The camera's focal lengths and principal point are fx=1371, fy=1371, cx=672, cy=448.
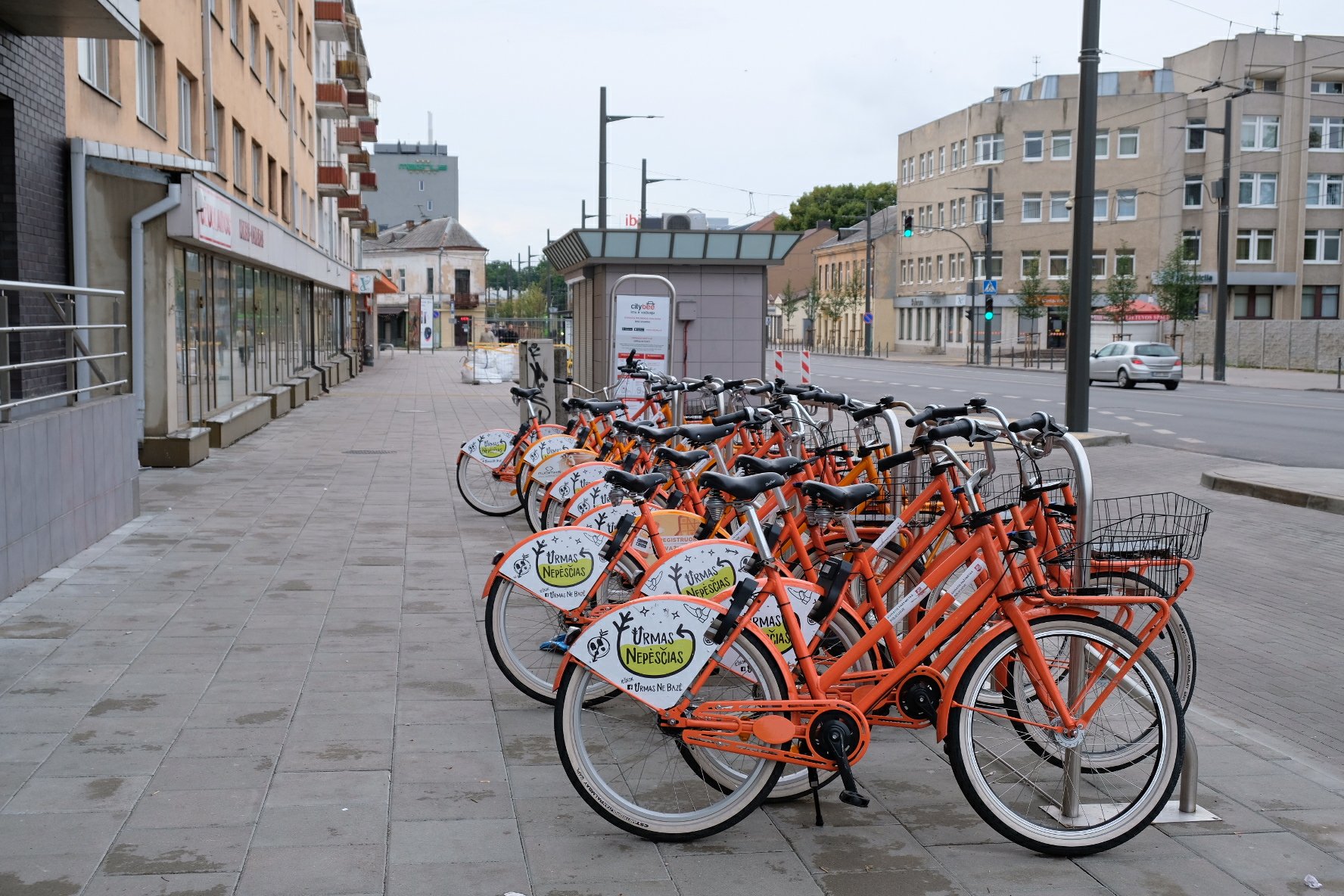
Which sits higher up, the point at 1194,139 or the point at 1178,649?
the point at 1194,139

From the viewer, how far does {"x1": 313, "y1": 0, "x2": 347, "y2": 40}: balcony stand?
137 ft

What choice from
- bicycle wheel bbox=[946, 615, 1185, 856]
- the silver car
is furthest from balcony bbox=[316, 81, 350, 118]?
bicycle wheel bbox=[946, 615, 1185, 856]

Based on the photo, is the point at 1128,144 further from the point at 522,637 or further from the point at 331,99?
the point at 522,637

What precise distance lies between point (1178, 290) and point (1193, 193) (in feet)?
56.8

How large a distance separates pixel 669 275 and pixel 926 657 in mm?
13177

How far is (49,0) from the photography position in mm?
10312

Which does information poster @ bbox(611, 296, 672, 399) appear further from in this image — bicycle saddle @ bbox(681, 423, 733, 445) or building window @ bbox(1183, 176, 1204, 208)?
building window @ bbox(1183, 176, 1204, 208)

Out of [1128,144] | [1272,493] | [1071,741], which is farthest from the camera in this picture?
[1128,144]

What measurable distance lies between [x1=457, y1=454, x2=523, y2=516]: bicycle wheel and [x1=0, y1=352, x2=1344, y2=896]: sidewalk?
191 centimetres

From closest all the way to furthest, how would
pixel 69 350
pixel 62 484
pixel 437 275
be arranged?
pixel 62 484 < pixel 69 350 < pixel 437 275

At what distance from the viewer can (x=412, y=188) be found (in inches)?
4820

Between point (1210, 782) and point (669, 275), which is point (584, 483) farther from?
point (669, 275)

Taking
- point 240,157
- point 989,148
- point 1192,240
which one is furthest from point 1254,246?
point 240,157

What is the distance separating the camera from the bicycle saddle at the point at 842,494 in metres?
4.36
